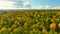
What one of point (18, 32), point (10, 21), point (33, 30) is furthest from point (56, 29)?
point (10, 21)

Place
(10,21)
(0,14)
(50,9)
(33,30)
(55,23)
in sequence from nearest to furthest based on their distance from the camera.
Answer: (33,30)
(55,23)
(10,21)
(0,14)
(50,9)

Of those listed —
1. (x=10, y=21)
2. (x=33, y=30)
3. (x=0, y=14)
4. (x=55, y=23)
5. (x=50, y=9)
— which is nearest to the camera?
(x=33, y=30)

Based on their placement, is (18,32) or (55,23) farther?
(55,23)

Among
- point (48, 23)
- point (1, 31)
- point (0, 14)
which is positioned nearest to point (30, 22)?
point (48, 23)

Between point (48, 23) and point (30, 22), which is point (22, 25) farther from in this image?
point (48, 23)

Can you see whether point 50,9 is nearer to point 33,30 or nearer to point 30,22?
point 30,22

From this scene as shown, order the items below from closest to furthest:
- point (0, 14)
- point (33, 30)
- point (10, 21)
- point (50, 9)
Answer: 1. point (33, 30)
2. point (10, 21)
3. point (0, 14)
4. point (50, 9)

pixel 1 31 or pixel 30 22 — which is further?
pixel 30 22
